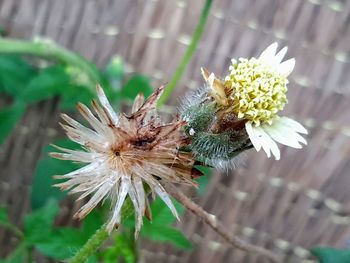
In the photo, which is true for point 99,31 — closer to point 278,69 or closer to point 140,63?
point 140,63

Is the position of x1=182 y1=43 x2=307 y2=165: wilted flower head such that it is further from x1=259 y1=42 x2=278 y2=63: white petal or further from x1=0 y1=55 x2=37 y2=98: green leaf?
x1=0 y1=55 x2=37 y2=98: green leaf

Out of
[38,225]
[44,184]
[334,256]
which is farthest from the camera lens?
[44,184]

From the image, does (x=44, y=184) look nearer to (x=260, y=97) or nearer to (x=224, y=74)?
(x=224, y=74)

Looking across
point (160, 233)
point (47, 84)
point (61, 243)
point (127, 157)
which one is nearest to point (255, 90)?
point (127, 157)

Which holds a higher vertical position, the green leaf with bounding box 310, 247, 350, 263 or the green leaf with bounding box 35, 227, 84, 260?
the green leaf with bounding box 310, 247, 350, 263

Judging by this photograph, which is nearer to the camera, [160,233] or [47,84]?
[160,233]

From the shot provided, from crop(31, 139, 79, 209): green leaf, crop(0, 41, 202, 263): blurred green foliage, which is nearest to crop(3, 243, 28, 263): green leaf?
crop(0, 41, 202, 263): blurred green foliage
